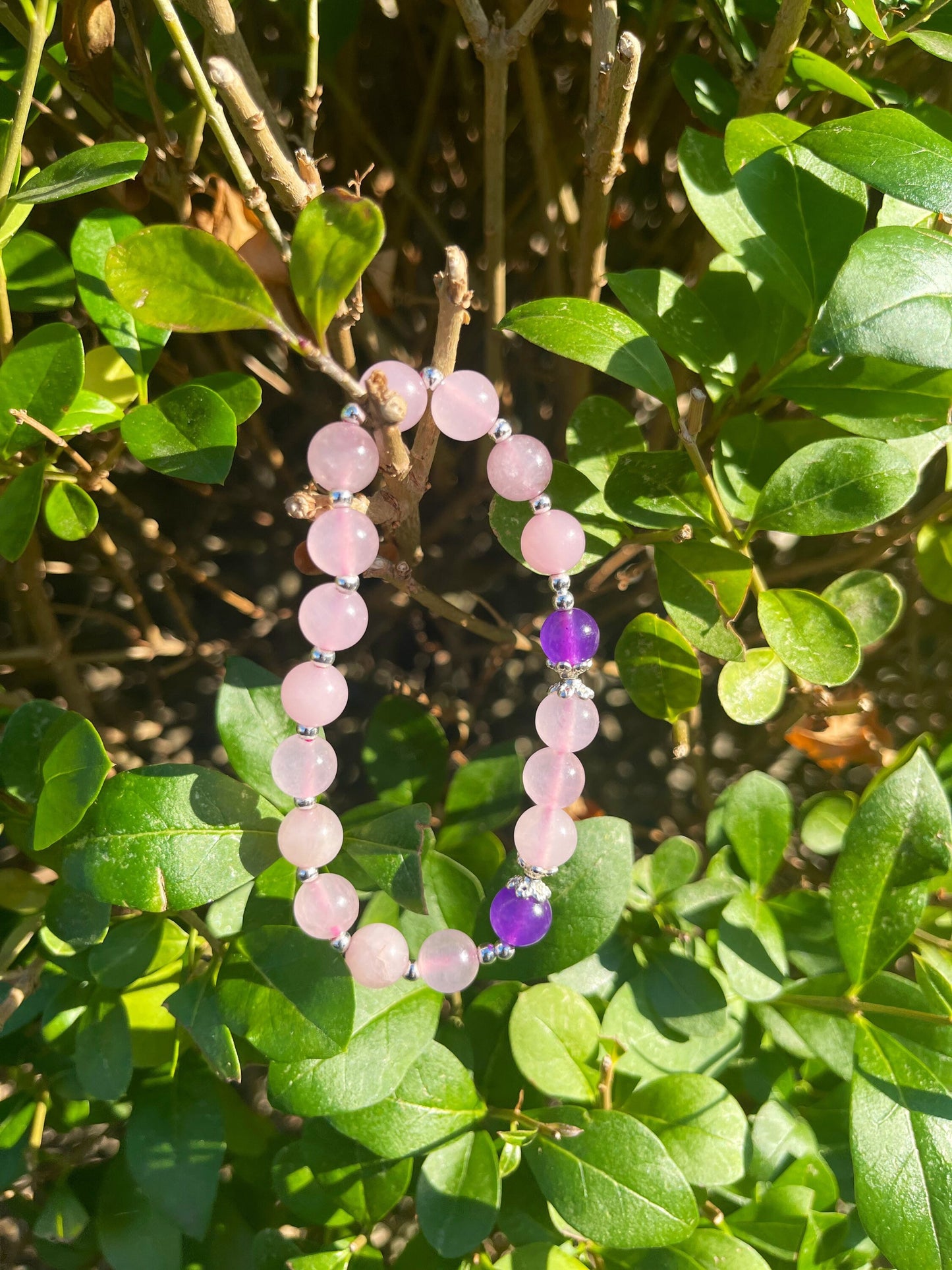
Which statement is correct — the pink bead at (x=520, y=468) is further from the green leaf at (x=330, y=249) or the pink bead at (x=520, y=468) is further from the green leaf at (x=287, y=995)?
the green leaf at (x=287, y=995)

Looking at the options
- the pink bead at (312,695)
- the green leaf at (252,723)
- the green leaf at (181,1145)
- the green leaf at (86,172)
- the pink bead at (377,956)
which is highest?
the green leaf at (86,172)

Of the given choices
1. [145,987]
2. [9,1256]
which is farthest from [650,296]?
[9,1256]

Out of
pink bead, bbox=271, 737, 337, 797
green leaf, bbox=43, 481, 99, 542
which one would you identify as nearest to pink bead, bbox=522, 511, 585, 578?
pink bead, bbox=271, 737, 337, 797

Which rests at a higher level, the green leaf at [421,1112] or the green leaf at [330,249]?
the green leaf at [330,249]

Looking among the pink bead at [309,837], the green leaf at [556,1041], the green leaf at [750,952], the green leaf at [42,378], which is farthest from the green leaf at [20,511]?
the green leaf at [750,952]

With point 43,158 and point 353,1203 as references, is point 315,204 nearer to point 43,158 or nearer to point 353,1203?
point 43,158

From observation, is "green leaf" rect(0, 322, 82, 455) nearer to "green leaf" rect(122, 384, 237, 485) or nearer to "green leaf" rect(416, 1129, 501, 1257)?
"green leaf" rect(122, 384, 237, 485)
